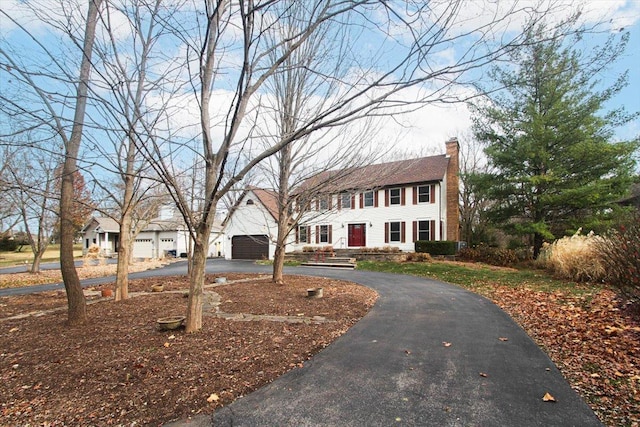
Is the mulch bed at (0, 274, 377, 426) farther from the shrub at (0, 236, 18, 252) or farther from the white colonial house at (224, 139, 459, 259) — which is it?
the shrub at (0, 236, 18, 252)

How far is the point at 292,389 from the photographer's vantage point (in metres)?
3.30

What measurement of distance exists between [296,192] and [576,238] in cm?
988

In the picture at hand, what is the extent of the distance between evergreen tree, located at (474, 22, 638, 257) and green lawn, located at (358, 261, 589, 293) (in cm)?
397

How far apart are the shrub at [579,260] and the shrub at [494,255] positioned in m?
3.91

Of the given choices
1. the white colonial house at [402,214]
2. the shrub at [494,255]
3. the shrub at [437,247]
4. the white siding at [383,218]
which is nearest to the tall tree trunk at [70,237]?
the white colonial house at [402,214]

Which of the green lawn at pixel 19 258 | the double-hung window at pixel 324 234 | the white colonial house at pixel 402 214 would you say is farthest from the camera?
the green lawn at pixel 19 258

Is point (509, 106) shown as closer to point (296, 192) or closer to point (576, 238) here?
point (576, 238)

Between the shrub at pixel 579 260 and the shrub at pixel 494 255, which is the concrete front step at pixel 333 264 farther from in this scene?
the shrub at pixel 579 260

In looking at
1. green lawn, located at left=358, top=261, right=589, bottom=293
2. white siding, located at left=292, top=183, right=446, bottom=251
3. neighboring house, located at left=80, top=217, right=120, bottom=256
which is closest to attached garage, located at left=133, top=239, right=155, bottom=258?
neighboring house, located at left=80, top=217, right=120, bottom=256

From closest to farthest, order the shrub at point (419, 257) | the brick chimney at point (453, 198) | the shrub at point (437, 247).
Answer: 1. the shrub at point (419, 257)
2. the shrub at point (437, 247)
3. the brick chimney at point (453, 198)

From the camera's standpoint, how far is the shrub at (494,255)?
15570mm

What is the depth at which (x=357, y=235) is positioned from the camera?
2320 cm

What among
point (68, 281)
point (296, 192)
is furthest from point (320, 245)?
point (68, 281)

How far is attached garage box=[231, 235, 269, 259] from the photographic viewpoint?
25.0 m
